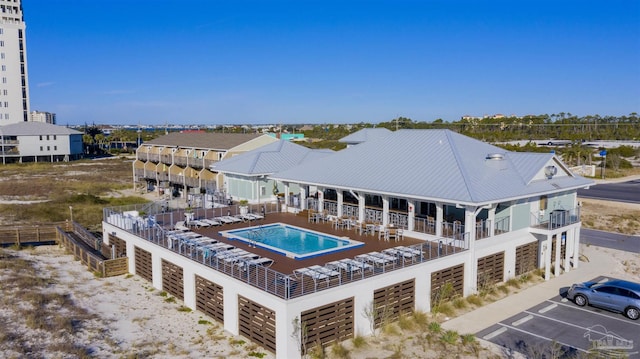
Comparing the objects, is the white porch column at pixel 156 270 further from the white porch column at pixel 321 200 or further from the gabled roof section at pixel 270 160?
the gabled roof section at pixel 270 160

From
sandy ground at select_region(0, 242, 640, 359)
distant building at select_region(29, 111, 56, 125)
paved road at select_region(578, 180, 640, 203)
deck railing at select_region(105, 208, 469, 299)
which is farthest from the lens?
distant building at select_region(29, 111, 56, 125)

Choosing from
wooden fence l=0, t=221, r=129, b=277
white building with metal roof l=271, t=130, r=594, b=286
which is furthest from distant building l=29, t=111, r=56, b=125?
white building with metal roof l=271, t=130, r=594, b=286

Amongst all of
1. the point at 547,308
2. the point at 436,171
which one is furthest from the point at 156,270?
the point at 547,308

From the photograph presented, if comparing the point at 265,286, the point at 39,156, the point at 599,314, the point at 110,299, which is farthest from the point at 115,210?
the point at 39,156

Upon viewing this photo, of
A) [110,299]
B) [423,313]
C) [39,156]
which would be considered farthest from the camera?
[39,156]

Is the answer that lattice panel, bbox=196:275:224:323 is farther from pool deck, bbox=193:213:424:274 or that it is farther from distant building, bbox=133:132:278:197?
distant building, bbox=133:132:278:197

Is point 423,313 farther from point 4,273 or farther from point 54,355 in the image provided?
point 4,273

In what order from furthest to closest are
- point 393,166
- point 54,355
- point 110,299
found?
1. point 393,166
2. point 110,299
3. point 54,355

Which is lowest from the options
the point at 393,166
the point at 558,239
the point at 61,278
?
the point at 61,278
